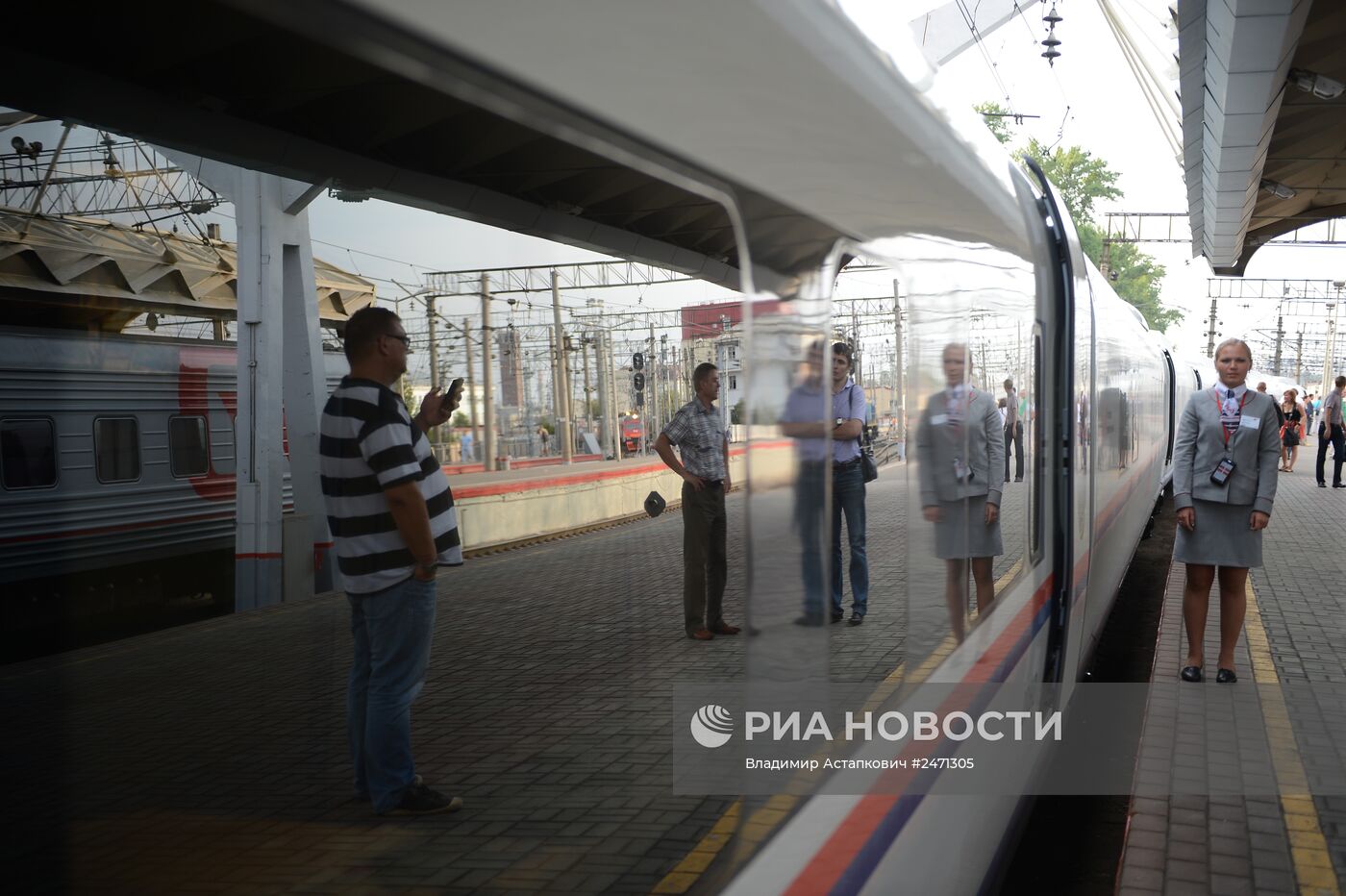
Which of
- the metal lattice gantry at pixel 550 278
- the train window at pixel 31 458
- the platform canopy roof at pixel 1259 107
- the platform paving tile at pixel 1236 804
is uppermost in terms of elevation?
the platform canopy roof at pixel 1259 107

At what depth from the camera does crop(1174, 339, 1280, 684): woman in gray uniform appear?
20.4 ft

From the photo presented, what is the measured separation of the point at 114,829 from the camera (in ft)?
6.31

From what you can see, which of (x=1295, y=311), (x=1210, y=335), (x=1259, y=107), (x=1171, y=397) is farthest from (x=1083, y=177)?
(x=1259, y=107)

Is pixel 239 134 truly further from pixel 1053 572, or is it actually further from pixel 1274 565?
pixel 1274 565

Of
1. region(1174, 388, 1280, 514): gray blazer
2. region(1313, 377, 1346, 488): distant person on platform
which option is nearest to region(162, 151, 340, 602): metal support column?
region(1174, 388, 1280, 514): gray blazer

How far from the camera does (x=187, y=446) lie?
12.9 meters

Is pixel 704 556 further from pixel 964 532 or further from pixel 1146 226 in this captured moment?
pixel 1146 226

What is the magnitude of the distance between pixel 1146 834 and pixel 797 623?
3.28m

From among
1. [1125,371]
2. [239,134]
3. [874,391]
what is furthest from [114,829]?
[1125,371]

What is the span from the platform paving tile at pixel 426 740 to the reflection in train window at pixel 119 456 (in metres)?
8.39

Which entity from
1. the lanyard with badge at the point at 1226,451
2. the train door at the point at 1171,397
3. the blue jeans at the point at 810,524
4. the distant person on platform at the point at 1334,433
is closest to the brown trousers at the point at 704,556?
the blue jeans at the point at 810,524

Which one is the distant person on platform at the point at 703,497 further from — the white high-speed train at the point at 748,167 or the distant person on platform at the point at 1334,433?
the distant person on platform at the point at 1334,433

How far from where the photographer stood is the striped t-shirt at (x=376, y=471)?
1.89m

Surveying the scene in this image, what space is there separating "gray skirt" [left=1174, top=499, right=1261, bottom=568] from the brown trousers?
4.59m
